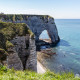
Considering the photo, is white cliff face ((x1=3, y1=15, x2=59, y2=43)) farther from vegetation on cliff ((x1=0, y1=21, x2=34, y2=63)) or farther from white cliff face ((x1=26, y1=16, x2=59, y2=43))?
vegetation on cliff ((x1=0, y1=21, x2=34, y2=63))

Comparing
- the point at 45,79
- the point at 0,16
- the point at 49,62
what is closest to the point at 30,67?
the point at 45,79

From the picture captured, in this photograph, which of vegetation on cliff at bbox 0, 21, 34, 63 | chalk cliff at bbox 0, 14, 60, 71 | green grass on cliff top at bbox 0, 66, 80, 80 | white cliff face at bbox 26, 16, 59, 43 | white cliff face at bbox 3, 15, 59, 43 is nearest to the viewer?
green grass on cliff top at bbox 0, 66, 80, 80

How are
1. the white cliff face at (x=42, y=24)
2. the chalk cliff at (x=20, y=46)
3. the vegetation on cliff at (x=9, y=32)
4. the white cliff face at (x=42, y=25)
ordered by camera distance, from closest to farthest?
the chalk cliff at (x=20, y=46), the vegetation on cliff at (x=9, y=32), the white cliff face at (x=42, y=24), the white cliff face at (x=42, y=25)

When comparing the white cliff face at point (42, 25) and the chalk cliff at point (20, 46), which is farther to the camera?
the white cliff face at point (42, 25)

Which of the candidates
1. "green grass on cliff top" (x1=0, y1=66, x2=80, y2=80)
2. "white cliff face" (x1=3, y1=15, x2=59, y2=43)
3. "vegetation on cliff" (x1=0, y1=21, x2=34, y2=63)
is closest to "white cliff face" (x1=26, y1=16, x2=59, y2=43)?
"white cliff face" (x1=3, y1=15, x2=59, y2=43)

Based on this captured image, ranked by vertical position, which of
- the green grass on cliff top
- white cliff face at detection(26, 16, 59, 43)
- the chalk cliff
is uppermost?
the green grass on cliff top

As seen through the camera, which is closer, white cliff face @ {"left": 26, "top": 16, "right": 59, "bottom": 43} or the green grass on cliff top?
the green grass on cliff top

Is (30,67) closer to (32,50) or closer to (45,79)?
(32,50)

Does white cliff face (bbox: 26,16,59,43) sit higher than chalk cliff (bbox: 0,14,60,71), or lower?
lower

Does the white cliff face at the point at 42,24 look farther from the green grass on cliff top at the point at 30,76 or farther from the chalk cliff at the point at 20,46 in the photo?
the green grass on cliff top at the point at 30,76

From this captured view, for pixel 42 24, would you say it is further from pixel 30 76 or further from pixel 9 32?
pixel 30 76

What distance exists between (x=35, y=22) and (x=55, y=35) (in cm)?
1737

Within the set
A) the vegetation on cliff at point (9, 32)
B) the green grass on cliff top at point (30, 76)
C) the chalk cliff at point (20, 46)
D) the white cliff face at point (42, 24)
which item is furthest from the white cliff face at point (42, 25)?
the green grass on cliff top at point (30, 76)

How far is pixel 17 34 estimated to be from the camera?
27.7 meters
